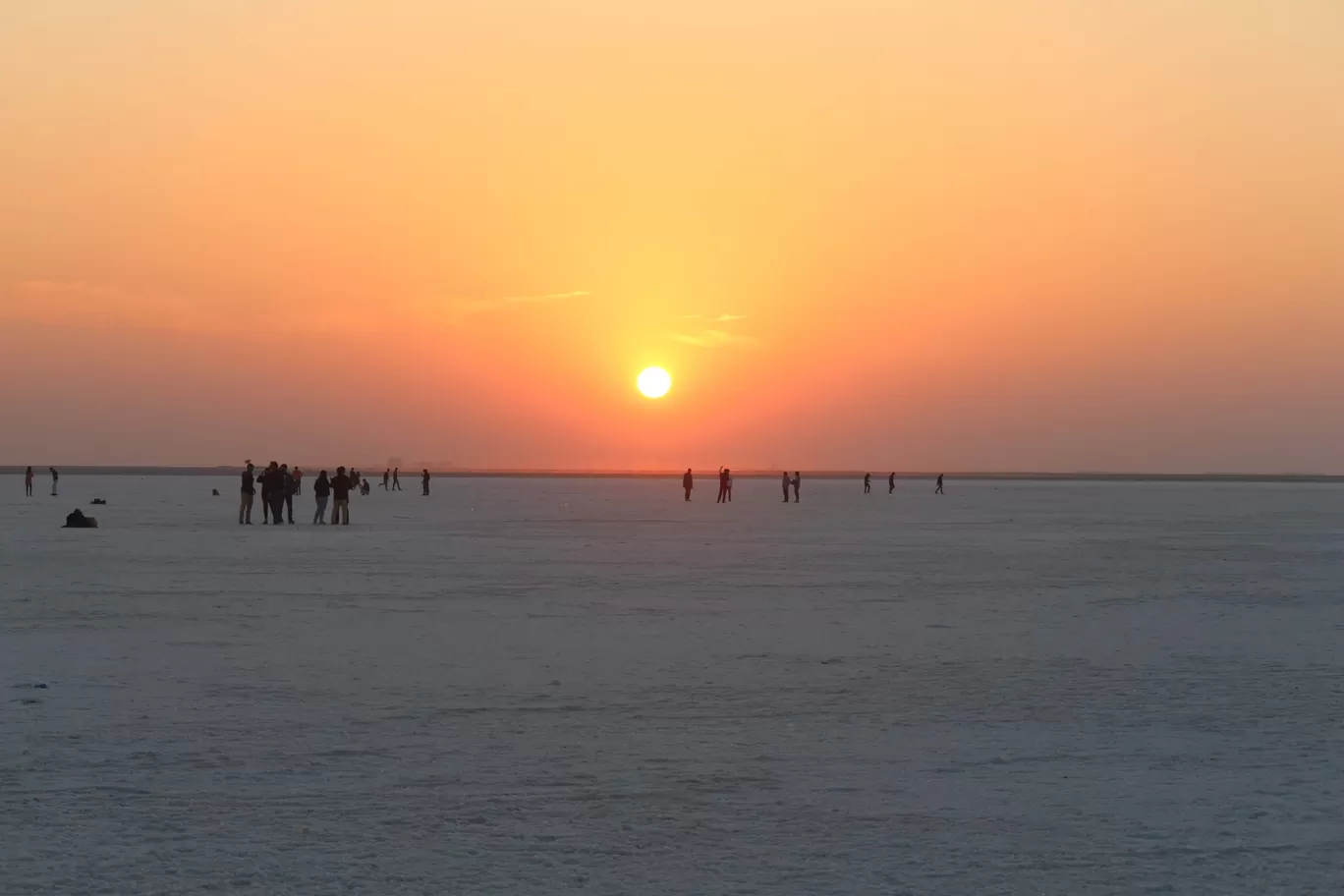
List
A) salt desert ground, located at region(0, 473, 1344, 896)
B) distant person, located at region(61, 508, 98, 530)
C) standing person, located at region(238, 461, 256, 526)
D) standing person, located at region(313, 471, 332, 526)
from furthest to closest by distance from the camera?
standing person, located at region(238, 461, 256, 526) < standing person, located at region(313, 471, 332, 526) < distant person, located at region(61, 508, 98, 530) < salt desert ground, located at region(0, 473, 1344, 896)

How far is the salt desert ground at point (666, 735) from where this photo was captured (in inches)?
272

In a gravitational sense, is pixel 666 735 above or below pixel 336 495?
below

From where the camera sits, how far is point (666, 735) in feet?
32.4

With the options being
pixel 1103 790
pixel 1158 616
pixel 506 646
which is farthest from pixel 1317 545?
pixel 1103 790

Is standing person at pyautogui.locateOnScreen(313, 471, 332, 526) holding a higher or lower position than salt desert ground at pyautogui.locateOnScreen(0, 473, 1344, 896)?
higher

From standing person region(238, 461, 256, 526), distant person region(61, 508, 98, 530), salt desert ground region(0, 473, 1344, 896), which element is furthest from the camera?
standing person region(238, 461, 256, 526)

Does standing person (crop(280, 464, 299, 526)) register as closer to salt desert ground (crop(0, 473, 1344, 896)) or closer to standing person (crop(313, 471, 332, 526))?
standing person (crop(313, 471, 332, 526))

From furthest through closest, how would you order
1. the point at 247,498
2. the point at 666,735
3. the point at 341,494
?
the point at 247,498, the point at 341,494, the point at 666,735

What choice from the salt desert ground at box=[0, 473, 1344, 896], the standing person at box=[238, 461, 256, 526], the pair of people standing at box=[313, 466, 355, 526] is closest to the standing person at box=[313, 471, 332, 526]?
the pair of people standing at box=[313, 466, 355, 526]

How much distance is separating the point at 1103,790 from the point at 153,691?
7.15m

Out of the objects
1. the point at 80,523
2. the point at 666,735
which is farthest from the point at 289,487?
the point at 666,735

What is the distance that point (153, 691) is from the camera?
37.5ft

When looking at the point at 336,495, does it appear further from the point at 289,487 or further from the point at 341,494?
the point at 289,487

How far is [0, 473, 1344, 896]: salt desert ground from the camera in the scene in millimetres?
6902
